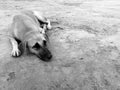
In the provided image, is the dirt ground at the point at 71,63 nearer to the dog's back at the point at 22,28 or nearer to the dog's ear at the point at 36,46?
the dog's ear at the point at 36,46

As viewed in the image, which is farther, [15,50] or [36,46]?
[15,50]

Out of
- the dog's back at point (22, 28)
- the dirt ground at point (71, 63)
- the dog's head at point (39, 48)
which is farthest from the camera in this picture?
the dog's back at point (22, 28)

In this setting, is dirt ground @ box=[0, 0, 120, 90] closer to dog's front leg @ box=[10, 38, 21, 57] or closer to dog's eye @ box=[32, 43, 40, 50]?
dog's front leg @ box=[10, 38, 21, 57]

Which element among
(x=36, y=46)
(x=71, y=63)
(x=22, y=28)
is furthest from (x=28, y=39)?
(x=71, y=63)

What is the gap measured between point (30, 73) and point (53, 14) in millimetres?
3733

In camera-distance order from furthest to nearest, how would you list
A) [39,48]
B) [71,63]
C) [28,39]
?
[28,39]
[39,48]
[71,63]

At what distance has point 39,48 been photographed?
292 cm

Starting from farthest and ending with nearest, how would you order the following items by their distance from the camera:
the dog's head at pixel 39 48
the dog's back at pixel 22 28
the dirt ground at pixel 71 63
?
the dog's back at pixel 22 28 → the dog's head at pixel 39 48 → the dirt ground at pixel 71 63

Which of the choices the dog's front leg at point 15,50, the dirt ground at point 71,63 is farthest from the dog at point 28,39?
the dirt ground at point 71,63

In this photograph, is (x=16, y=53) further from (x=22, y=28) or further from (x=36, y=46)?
(x=22, y=28)

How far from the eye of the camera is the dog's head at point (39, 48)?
9.33 ft

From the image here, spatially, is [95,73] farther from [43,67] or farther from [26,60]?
[26,60]

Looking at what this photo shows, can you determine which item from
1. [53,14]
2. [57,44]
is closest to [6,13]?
[53,14]

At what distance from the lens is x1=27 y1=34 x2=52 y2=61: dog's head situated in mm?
2844
